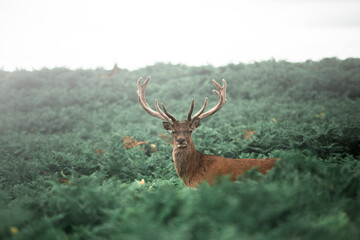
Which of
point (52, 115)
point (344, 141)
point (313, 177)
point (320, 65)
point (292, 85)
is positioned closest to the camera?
point (313, 177)

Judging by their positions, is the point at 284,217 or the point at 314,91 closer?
the point at 284,217

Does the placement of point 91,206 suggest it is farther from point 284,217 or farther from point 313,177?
point 313,177

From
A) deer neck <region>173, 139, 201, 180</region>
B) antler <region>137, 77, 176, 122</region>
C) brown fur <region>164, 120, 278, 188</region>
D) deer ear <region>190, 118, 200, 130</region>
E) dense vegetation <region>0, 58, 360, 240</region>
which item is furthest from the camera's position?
antler <region>137, 77, 176, 122</region>

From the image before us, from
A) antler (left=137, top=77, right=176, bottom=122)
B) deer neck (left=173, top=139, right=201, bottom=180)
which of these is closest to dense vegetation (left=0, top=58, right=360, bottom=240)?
deer neck (left=173, top=139, right=201, bottom=180)

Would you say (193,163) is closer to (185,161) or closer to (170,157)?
(185,161)

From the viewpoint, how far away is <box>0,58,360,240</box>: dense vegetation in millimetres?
2893

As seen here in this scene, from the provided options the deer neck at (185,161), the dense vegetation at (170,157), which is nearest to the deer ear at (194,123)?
the deer neck at (185,161)

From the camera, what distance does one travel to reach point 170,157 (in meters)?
8.12

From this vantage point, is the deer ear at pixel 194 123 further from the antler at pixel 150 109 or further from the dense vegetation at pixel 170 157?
the dense vegetation at pixel 170 157

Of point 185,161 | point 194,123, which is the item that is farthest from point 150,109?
point 185,161

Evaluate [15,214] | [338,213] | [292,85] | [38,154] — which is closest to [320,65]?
[292,85]

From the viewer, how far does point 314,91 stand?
610 inches

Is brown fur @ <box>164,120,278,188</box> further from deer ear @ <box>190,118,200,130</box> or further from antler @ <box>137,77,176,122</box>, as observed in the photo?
antler @ <box>137,77,176,122</box>

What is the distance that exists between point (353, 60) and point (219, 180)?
18.5 metres
